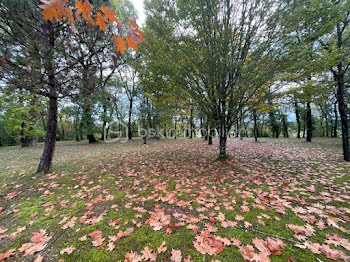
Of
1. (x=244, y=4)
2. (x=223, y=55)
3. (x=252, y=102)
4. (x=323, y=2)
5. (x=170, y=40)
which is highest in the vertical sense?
(x=244, y=4)

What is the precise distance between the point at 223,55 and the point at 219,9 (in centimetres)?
181

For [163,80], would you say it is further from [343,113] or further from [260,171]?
[343,113]

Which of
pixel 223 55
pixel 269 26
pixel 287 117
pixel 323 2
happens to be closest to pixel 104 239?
pixel 223 55

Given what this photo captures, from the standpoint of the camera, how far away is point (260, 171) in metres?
4.57

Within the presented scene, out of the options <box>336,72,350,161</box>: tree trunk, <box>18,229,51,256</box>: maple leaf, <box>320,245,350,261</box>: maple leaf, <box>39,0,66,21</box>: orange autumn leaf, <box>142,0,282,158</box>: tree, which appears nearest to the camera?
<box>39,0,66,21</box>: orange autumn leaf

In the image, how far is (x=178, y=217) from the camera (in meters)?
2.40

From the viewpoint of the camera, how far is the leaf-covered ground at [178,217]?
1.74 metres

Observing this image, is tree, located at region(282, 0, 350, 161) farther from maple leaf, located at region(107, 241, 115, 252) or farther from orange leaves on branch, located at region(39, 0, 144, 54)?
maple leaf, located at region(107, 241, 115, 252)

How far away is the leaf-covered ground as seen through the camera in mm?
1743

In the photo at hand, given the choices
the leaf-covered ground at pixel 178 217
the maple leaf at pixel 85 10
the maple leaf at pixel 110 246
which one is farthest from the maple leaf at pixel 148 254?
the maple leaf at pixel 85 10

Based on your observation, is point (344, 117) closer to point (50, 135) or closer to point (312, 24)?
point (312, 24)


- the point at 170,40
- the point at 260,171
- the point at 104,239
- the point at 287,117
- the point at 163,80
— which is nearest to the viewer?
the point at 104,239

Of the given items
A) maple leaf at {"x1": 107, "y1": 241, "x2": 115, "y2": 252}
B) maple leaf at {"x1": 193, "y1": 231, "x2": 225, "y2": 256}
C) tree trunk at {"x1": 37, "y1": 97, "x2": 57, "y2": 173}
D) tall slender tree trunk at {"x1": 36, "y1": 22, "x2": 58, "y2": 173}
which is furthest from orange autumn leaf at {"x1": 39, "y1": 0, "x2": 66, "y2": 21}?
tree trunk at {"x1": 37, "y1": 97, "x2": 57, "y2": 173}

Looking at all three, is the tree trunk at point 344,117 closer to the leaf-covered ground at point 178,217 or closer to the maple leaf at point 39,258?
the leaf-covered ground at point 178,217
